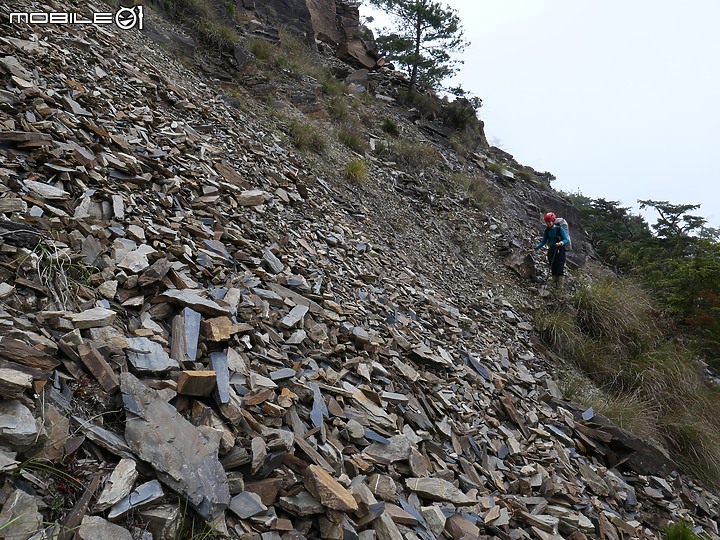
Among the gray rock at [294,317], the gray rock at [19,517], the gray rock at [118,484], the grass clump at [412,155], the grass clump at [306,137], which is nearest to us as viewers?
the gray rock at [19,517]

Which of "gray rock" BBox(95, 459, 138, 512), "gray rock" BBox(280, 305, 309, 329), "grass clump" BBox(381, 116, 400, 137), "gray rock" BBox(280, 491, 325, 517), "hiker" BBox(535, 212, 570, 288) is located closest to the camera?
"gray rock" BBox(95, 459, 138, 512)

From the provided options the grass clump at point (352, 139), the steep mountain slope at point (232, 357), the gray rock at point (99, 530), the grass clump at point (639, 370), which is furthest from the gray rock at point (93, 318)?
the grass clump at point (352, 139)

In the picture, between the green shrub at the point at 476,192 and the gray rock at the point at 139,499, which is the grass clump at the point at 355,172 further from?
the gray rock at the point at 139,499

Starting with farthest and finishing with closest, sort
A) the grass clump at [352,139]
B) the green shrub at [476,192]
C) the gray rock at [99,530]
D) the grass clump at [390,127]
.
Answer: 1. the grass clump at [390,127]
2. the green shrub at [476,192]
3. the grass clump at [352,139]
4. the gray rock at [99,530]

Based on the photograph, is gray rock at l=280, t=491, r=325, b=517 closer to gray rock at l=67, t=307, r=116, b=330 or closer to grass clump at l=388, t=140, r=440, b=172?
gray rock at l=67, t=307, r=116, b=330

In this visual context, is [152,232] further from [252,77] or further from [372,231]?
[252,77]

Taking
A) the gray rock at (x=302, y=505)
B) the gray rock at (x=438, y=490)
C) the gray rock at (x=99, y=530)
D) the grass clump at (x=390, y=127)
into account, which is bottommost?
the gray rock at (x=438, y=490)

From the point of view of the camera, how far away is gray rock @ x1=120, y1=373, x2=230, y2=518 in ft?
6.54

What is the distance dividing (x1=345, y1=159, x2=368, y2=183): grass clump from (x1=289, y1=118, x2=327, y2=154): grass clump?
754mm

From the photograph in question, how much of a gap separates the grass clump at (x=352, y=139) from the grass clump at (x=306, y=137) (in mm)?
1333

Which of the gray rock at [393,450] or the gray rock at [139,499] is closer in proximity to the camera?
the gray rock at [139,499]

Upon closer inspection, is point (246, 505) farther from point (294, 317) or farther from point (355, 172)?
point (355, 172)

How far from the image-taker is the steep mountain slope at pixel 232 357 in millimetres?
2002

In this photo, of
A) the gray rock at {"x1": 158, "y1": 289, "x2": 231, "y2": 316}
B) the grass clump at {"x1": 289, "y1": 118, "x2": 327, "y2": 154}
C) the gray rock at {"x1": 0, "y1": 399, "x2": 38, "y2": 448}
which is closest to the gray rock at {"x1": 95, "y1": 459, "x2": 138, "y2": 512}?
the gray rock at {"x1": 0, "y1": 399, "x2": 38, "y2": 448}
